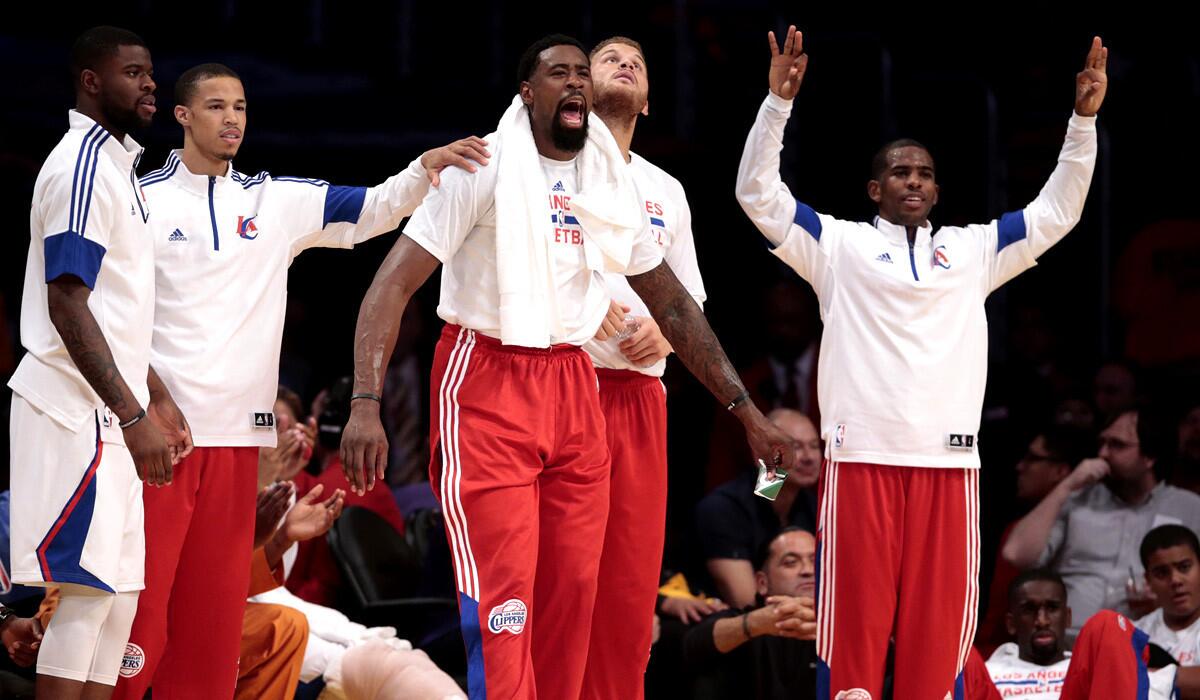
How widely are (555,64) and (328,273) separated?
4883mm

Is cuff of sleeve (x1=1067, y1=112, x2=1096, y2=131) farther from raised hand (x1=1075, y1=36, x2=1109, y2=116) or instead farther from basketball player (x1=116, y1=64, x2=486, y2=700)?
basketball player (x1=116, y1=64, x2=486, y2=700)

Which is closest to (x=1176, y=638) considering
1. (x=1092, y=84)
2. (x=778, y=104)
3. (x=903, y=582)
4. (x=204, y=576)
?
(x=903, y=582)

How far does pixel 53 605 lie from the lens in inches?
218

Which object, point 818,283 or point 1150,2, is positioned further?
point 1150,2

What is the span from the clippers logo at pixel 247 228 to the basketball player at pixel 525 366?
86cm

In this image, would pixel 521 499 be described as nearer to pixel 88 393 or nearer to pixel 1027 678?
pixel 88 393

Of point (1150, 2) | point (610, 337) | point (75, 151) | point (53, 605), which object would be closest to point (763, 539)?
point (610, 337)

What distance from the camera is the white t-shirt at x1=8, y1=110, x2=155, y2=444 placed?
455cm

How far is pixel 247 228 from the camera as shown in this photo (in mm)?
5254

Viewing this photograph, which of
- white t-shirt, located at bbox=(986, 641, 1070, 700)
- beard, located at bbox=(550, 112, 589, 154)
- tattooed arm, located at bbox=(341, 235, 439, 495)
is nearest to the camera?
tattooed arm, located at bbox=(341, 235, 439, 495)

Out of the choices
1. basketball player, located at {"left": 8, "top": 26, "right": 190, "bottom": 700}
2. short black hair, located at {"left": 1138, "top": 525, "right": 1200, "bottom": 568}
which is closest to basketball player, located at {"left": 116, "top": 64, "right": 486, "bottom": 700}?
basketball player, located at {"left": 8, "top": 26, "right": 190, "bottom": 700}

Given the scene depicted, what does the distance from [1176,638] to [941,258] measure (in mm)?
2295

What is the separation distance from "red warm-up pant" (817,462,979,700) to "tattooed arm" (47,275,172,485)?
2.37m

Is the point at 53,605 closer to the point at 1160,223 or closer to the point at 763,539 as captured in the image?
the point at 763,539
